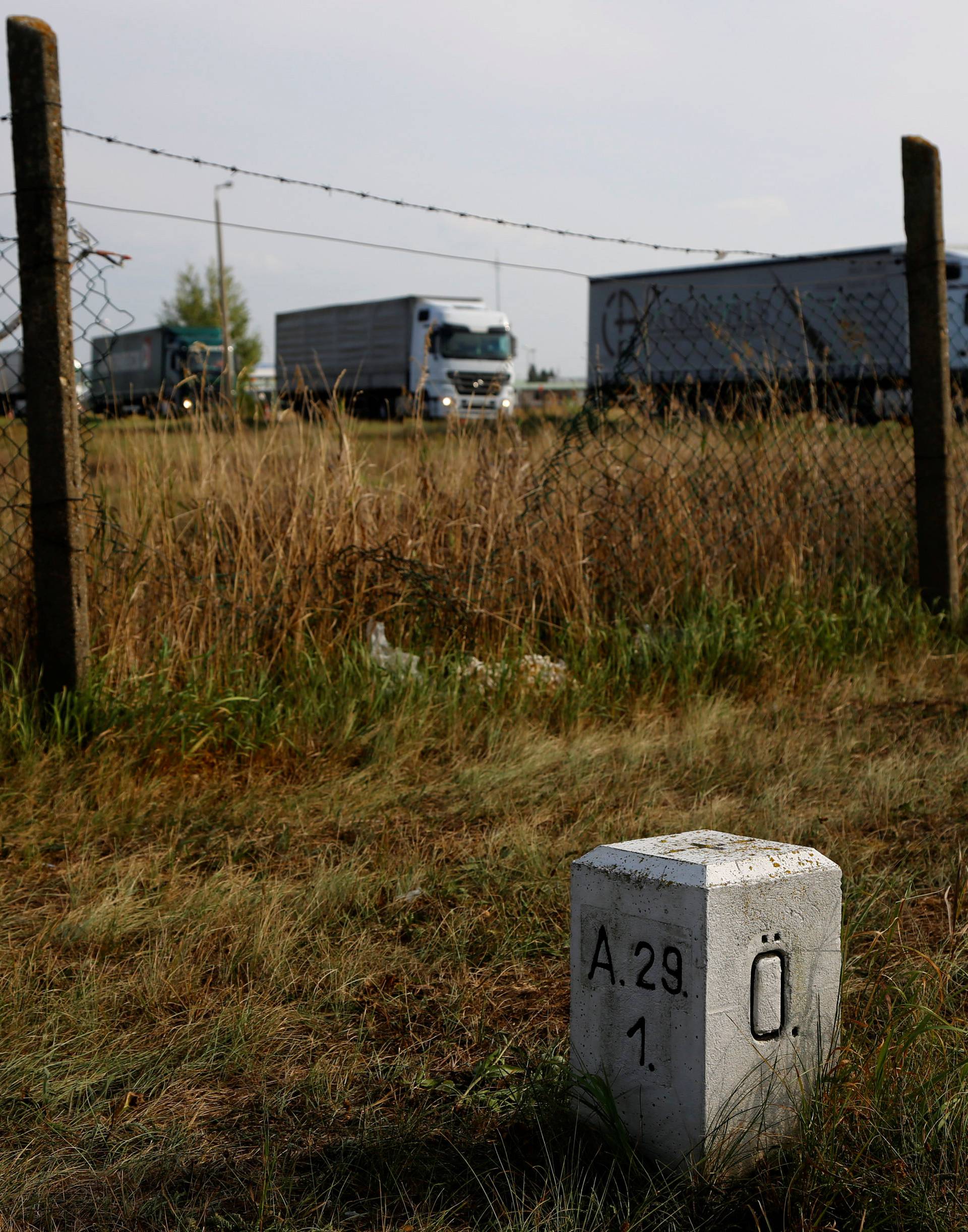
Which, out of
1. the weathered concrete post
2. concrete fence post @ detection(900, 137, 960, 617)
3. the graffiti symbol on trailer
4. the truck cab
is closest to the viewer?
the weathered concrete post

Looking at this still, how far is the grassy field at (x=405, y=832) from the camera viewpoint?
6.11 feet

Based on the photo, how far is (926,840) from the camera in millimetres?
3420

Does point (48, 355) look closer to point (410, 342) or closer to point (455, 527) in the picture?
point (455, 527)

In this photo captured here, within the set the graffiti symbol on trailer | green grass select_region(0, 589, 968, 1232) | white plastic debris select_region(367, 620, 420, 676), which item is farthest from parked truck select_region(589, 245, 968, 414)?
→ green grass select_region(0, 589, 968, 1232)

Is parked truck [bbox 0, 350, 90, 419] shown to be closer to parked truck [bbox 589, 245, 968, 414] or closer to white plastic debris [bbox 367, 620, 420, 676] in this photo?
white plastic debris [bbox 367, 620, 420, 676]

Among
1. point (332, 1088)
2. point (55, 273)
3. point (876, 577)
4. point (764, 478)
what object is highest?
point (55, 273)

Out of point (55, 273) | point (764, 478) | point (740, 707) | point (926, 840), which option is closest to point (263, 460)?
point (55, 273)

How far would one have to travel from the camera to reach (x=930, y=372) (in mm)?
6023

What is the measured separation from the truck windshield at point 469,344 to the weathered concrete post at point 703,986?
23200mm

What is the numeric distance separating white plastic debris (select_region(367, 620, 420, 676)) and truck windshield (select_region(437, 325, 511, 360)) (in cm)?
2012

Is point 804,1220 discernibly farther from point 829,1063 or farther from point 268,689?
point 268,689

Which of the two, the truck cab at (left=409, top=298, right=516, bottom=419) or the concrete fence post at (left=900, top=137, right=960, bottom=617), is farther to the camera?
the truck cab at (left=409, top=298, right=516, bottom=419)

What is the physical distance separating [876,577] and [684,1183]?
5.05 meters

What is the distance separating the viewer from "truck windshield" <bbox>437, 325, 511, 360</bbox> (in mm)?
24484
